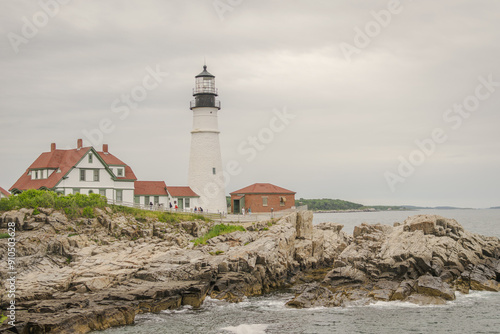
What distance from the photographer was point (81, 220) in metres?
35.4

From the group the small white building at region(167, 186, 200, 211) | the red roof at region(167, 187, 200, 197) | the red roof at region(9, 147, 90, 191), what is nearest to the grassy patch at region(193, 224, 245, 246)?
the small white building at region(167, 186, 200, 211)

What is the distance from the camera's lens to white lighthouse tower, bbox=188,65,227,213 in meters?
47.1

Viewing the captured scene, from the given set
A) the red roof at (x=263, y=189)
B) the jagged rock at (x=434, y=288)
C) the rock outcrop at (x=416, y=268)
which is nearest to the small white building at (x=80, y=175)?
the red roof at (x=263, y=189)

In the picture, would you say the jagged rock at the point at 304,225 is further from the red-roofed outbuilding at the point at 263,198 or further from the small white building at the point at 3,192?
the small white building at the point at 3,192

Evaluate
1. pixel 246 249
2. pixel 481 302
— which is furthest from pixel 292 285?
pixel 481 302

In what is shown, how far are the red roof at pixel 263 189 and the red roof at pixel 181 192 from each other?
4414mm

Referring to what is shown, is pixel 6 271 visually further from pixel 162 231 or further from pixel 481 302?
pixel 481 302

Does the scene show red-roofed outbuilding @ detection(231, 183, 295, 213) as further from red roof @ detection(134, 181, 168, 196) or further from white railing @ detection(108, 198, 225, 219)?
red roof @ detection(134, 181, 168, 196)

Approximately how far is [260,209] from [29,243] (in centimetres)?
2197

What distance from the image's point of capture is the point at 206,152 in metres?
47.1

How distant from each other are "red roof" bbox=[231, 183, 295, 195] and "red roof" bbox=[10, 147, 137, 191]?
9840 mm

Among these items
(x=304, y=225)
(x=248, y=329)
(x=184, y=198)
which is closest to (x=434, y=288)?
(x=248, y=329)

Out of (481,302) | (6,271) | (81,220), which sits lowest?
(481,302)

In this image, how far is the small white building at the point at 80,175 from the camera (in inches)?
1640
